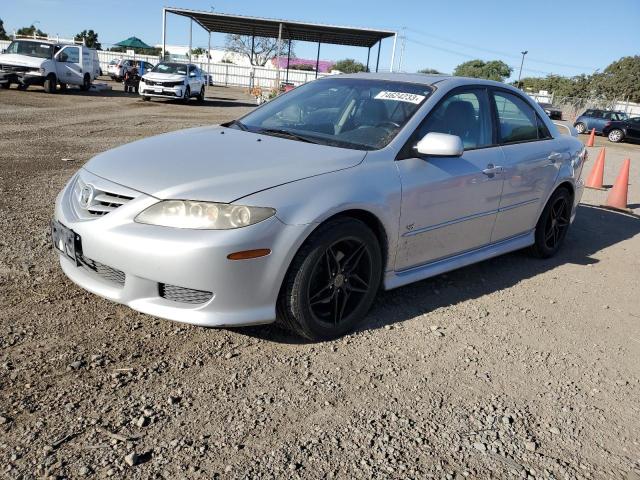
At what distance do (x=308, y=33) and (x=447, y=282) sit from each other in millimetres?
33442

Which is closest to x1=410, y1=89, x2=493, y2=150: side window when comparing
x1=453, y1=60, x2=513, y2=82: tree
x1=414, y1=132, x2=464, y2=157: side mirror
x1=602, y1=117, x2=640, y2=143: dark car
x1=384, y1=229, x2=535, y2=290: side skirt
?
x1=414, y1=132, x2=464, y2=157: side mirror

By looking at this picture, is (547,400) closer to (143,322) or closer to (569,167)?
(143,322)

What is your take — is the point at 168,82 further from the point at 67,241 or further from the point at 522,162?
the point at 67,241

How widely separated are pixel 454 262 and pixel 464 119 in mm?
1075

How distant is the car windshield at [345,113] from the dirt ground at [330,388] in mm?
1195

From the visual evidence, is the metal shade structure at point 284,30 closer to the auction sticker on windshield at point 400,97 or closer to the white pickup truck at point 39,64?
the white pickup truck at point 39,64

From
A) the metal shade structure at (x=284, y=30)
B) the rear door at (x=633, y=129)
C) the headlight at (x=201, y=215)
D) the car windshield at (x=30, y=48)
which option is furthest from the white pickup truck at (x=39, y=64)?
the rear door at (x=633, y=129)

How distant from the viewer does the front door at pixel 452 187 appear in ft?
12.0

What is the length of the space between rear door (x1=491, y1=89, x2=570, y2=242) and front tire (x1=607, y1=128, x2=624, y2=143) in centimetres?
2509

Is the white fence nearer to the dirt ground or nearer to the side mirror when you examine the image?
the dirt ground

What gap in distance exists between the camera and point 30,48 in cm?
2072

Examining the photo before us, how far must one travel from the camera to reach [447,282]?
4582mm

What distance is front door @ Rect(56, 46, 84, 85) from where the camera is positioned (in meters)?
21.7

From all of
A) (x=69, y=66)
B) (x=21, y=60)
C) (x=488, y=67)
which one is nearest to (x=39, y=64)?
(x=21, y=60)
